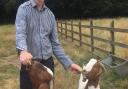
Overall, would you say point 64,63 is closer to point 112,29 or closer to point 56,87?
point 56,87

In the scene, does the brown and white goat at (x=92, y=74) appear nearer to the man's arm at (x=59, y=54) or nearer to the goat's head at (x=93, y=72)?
the goat's head at (x=93, y=72)

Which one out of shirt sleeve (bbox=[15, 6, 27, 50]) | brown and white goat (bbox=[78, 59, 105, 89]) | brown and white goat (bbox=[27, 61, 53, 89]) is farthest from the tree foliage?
brown and white goat (bbox=[27, 61, 53, 89])

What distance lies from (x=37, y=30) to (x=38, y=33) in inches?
1.3

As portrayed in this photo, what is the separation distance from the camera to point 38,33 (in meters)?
4.27

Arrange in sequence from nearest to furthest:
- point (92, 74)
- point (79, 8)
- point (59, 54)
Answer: point (92, 74)
point (59, 54)
point (79, 8)

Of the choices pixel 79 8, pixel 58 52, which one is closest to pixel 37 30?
pixel 58 52

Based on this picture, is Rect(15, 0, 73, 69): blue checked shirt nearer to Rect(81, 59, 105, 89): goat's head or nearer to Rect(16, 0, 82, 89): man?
Rect(16, 0, 82, 89): man

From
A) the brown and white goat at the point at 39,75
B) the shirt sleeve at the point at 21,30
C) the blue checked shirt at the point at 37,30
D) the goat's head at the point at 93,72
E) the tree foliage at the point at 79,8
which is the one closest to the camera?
the brown and white goat at the point at 39,75

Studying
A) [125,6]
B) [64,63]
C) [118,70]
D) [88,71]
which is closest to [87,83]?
[88,71]

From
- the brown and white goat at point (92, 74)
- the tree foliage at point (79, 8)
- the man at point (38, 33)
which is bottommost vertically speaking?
the tree foliage at point (79, 8)

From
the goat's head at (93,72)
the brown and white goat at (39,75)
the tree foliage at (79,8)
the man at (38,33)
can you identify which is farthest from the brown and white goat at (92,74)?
the tree foliage at (79,8)

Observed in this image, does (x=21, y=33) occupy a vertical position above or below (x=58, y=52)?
above

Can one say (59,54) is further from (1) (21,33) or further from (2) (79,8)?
(2) (79,8)

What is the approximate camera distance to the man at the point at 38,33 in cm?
413
